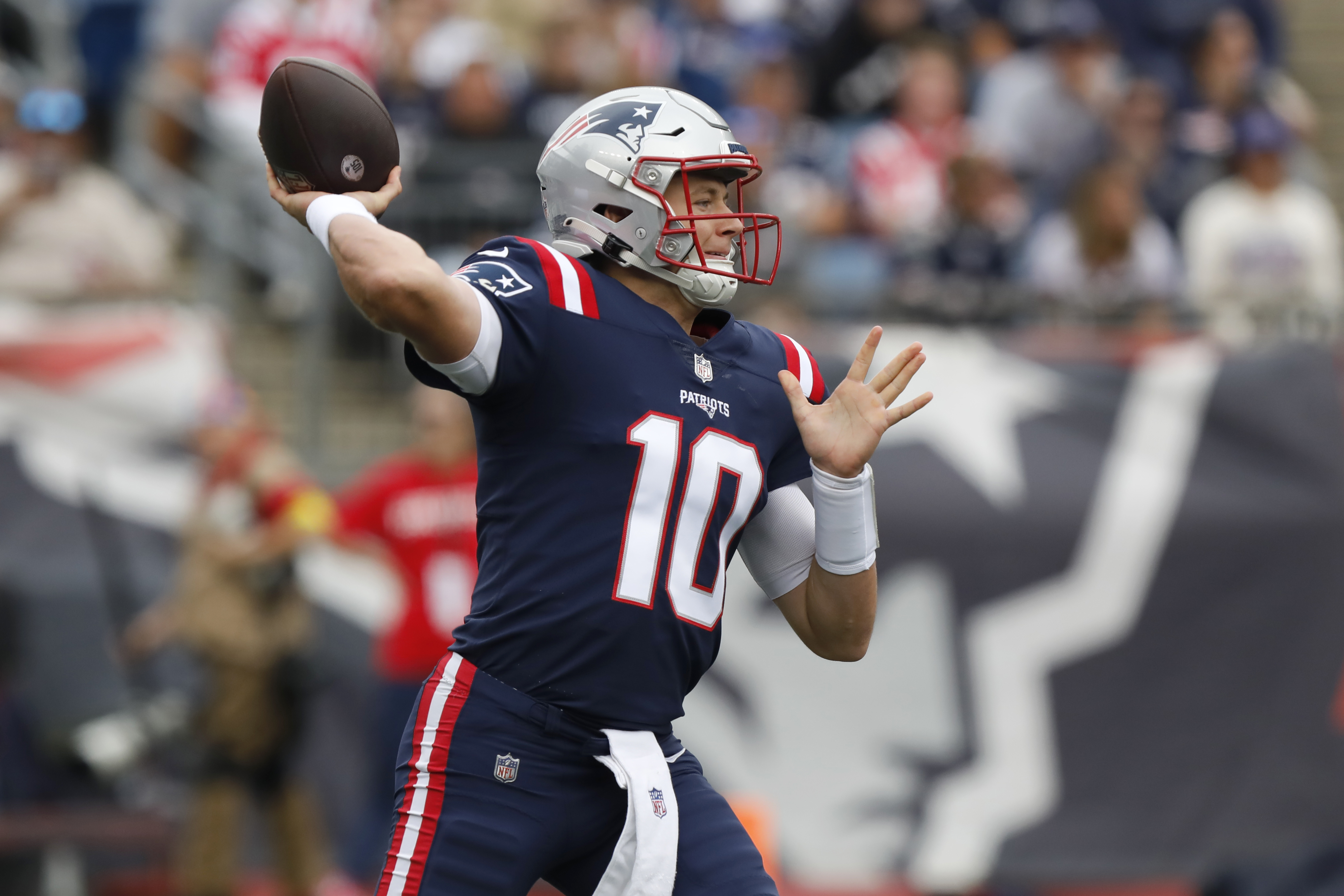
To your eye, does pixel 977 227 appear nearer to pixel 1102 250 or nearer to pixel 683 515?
pixel 1102 250

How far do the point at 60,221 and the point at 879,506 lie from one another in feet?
12.9

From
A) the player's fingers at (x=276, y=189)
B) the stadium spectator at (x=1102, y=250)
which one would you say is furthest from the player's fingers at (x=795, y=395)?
the stadium spectator at (x=1102, y=250)

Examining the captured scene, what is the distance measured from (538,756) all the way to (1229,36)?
8303mm

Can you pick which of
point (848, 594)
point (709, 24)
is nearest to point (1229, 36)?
point (709, 24)

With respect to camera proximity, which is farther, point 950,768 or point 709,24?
point 709,24

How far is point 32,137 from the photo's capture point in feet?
26.5

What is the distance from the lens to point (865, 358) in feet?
11.2

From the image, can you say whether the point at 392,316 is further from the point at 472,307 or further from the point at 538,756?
the point at 538,756

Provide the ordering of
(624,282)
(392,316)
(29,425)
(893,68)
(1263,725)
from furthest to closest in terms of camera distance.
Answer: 1. (893,68)
2. (29,425)
3. (1263,725)
4. (624,282)
5. (392,316)

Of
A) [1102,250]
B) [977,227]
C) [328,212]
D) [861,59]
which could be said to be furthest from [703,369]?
[861,59]

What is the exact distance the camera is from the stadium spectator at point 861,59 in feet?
32.6

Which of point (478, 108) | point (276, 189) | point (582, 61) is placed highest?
point (582, 61)

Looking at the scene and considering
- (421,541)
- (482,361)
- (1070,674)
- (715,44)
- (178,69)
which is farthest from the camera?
(715,44)

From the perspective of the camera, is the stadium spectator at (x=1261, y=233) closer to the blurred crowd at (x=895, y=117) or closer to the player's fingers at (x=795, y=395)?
the blurred crowd at (x=895, y=117)
